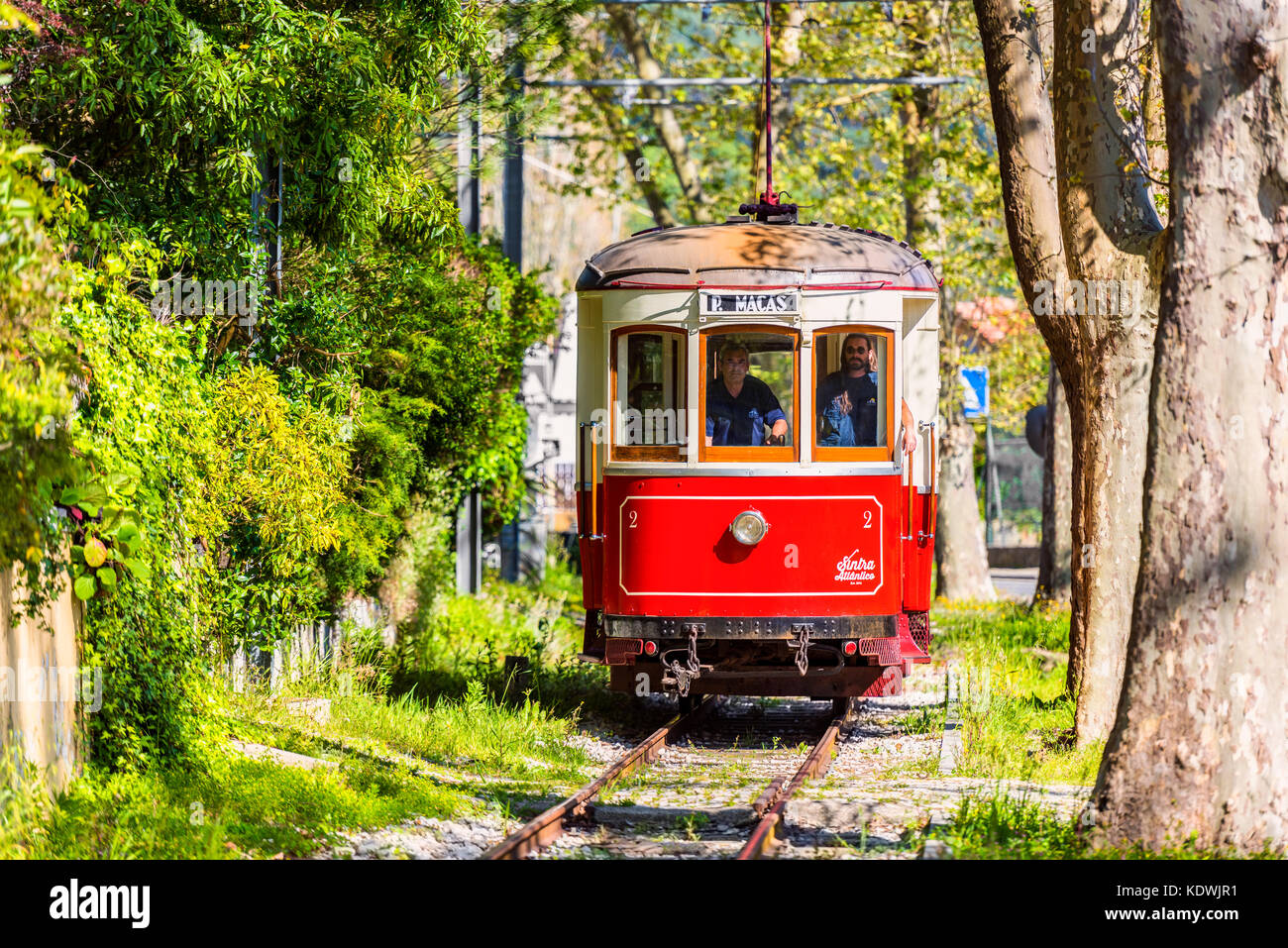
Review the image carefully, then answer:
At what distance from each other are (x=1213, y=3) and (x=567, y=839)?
16.6ft

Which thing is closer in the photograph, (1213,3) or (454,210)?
(1213,3)

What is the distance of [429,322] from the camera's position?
541 inches

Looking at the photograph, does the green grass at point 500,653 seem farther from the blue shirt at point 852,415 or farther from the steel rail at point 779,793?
the blue shirt at point 852,415

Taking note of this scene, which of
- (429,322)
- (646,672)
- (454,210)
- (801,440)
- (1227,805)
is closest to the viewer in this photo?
(1227,805)

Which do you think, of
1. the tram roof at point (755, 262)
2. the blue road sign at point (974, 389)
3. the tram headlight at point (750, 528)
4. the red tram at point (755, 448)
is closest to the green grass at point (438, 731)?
the red tram at point (755, 448)

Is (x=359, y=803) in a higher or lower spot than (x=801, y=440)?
lower

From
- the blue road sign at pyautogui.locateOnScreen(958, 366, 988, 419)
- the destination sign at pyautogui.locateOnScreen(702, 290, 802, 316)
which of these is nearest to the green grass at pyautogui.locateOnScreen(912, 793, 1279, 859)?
the destination sign at pyautogui.locateOnScreen(702, 290, 802, 316)

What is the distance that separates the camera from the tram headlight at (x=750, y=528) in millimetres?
10648

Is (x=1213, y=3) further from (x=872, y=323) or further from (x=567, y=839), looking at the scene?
(x=567, y=839)

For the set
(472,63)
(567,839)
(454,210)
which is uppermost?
(472,63)

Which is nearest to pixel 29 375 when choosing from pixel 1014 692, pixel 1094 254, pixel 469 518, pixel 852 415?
pixel 852 415

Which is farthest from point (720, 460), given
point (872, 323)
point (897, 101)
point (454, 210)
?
point (897, 101)

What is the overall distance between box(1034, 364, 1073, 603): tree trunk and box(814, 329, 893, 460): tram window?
7.03 m
